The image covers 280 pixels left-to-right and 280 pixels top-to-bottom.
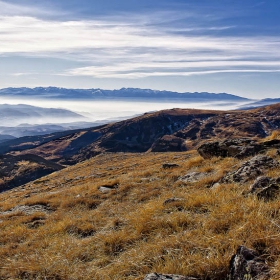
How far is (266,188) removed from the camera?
21.1 feet

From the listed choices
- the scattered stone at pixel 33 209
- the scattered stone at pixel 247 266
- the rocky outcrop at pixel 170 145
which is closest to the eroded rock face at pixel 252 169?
the scattered stone at pixel 247 266

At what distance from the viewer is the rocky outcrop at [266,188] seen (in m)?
6.25

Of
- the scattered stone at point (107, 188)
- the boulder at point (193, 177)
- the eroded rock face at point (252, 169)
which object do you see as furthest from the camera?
the scattered stone at point (107, 188)

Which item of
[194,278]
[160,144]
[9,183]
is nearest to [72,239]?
[194,278]

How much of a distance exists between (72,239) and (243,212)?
13.1ft

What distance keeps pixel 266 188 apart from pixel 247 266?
124 inches

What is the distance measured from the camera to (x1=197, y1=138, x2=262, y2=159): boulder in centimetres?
1238

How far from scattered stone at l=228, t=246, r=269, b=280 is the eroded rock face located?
473cm

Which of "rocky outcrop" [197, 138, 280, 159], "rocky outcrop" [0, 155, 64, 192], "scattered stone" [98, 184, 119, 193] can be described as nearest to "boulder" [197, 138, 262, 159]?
"rocky outcrop" [197, 138, 280, 159]

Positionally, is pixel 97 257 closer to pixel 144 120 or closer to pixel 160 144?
pixel 160 144

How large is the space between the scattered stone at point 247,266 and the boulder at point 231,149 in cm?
874

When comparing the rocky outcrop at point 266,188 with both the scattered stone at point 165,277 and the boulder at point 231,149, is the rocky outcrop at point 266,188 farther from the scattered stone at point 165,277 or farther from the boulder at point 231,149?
the boulder at point 231,149

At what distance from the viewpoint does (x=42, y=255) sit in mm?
5922

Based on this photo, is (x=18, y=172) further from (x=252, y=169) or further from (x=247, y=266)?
(x=247, y=266)
